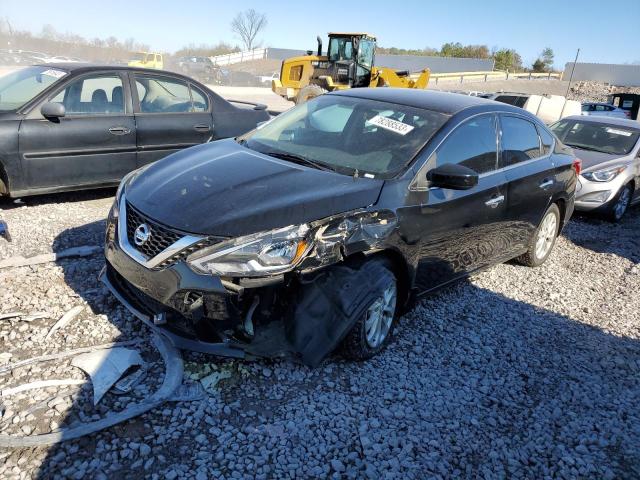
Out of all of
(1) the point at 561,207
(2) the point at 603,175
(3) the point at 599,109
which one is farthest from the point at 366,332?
(3) the point at 599,109

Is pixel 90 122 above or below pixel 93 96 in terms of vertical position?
below

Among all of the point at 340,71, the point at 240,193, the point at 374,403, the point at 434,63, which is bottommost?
the point at 374,403

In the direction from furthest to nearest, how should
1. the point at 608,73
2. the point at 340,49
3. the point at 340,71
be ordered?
the point at 608,73, the point at 340,49, the point at 340,71

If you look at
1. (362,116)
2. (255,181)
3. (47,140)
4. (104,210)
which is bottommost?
(104,210)

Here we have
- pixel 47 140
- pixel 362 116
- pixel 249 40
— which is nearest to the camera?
pixel 362 116

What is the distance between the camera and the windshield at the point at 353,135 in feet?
11.9

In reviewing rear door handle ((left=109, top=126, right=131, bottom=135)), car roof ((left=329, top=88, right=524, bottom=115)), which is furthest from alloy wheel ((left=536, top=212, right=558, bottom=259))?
rear door handle ((left=109, top=126, right=131, bottom=135))

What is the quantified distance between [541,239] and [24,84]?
597 centimetres

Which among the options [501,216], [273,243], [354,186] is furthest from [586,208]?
[273,243]

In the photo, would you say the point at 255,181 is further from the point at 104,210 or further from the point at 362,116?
the point at 104,210

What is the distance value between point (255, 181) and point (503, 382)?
2.09 metres

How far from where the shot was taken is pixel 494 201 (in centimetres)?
423

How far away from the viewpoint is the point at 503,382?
3.41 m

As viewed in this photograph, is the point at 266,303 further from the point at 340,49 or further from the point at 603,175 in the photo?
the point at 340,49
